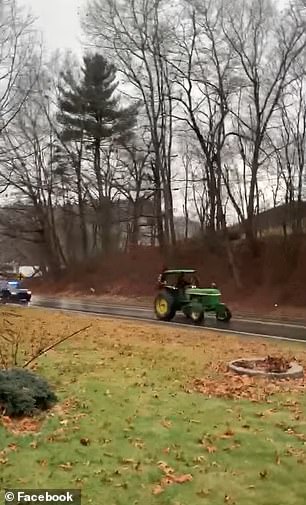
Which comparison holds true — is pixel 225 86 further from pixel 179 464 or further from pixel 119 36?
pixel 179 464

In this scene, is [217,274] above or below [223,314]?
above

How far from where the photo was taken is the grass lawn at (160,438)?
4.77 m

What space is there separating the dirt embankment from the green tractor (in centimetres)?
530

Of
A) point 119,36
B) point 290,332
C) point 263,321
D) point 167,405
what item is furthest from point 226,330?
point 119,36

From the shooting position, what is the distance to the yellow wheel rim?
21297 mm

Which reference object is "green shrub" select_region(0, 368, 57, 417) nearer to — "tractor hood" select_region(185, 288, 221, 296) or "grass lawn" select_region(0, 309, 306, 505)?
"grass lawn" select_region(0, 309, 306, 505)

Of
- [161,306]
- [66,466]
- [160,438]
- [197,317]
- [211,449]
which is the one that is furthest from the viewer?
[161,306]

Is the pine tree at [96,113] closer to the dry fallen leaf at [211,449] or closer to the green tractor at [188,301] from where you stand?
the green tractor at [188,301]

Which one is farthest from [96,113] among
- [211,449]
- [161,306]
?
[211,449]

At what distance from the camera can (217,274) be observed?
112ft

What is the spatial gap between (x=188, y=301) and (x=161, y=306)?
105cm

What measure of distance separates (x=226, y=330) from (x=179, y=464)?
13.1 metres

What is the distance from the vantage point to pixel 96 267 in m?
46.0

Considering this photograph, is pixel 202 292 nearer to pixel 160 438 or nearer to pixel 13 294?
pixel 160 438
